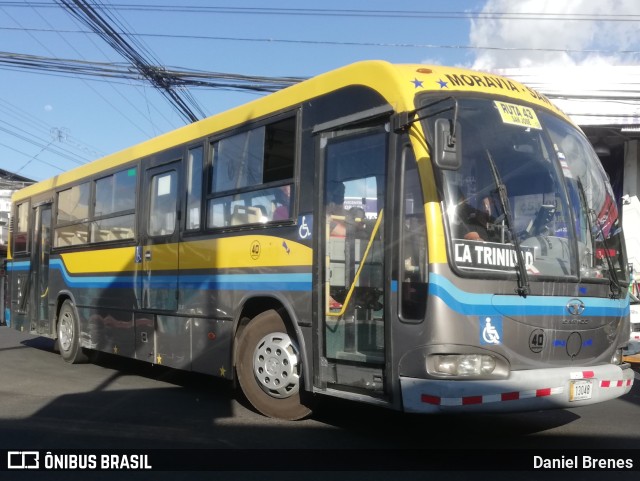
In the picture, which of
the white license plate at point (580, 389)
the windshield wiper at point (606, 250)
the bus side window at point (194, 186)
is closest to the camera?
the white license plate at point (580, 389)

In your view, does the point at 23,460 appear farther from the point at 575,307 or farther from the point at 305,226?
the point at 575,307

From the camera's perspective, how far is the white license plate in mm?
5130

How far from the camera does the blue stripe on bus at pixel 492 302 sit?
4883 millimetres

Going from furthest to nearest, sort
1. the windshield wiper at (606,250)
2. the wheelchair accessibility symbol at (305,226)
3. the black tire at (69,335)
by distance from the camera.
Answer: the black tire at (69,335), the wheelchair accessibility symbol at (305,226), the windshield wiper at (606,250)

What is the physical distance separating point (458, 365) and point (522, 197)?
1.49 m

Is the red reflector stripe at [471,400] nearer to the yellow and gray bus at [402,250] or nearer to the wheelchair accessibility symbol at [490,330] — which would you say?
the yellow and gray bus at [402,250]

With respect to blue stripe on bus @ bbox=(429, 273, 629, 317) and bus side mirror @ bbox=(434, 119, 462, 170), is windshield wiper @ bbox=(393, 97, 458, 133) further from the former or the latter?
blue stripe on bus @ bbox=(429, 273, 629, 317)

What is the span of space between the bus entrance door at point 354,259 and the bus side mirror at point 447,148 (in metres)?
0.73

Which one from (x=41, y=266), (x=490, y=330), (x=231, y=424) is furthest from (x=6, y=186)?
(x=490, y=330)

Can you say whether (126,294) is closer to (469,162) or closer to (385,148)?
(385,148)

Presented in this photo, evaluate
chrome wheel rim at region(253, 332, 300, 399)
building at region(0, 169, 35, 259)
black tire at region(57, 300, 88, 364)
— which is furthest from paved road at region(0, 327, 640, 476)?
building at region(0, 169, 35, 259)

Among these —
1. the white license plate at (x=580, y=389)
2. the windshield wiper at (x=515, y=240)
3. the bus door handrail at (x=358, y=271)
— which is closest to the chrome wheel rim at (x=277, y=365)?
the bus door handrail at (x=358, y=271)

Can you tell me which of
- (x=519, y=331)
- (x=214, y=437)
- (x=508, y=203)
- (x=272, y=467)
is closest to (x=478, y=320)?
(x=519, y=331)

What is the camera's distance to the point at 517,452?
18.2 feet
